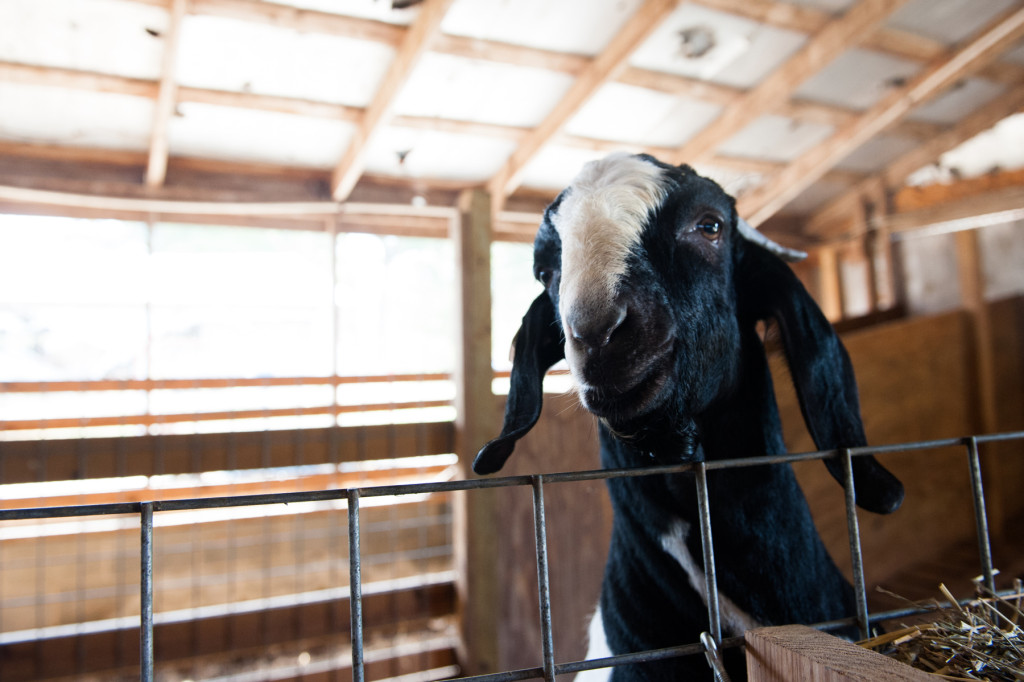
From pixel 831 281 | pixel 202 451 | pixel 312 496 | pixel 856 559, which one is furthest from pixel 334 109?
pixel 831 281

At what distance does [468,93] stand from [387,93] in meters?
0.62

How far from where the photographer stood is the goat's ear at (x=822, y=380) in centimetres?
121

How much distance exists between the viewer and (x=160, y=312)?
22.0 feet

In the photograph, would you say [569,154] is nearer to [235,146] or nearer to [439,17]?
[439,17]

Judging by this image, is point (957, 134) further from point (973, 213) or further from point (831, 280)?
point (831, 280)

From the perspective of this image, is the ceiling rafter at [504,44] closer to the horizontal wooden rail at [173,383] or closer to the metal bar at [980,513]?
the horizontal wooden rail at [173,383]

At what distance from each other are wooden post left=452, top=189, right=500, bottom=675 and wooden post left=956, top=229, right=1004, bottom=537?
3155mm

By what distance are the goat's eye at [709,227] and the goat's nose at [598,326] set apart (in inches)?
15.8

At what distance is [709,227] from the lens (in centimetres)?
136

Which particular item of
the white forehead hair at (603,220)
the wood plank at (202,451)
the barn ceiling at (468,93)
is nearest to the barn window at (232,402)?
the wood plank at (202,451)

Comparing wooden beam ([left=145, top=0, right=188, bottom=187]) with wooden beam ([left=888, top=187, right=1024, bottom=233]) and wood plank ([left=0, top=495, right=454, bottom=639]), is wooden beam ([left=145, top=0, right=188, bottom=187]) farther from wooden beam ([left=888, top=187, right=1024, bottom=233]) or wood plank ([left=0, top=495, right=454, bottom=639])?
wooden beam ([left=888, top=187, right=1024, bottom=233])

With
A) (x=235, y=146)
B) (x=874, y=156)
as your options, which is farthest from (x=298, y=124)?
(x=874, y=156)

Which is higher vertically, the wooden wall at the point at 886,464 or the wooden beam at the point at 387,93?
the wooden beam at the point at 387,93

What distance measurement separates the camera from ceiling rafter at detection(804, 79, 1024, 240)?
5973 millimetres
